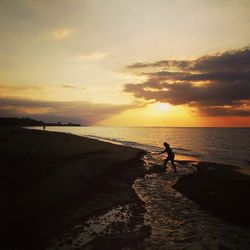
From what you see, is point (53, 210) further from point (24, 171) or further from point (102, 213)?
point (24, 171)

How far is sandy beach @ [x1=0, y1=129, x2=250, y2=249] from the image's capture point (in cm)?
719

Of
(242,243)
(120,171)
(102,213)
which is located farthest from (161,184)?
(242,243)

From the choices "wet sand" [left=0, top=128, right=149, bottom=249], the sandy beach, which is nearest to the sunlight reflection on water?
the sandy beach

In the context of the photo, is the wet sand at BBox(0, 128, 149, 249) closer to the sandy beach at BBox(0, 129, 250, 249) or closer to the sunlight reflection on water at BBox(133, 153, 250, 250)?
the sandy beach at BBox(0, 129, 250, 249)

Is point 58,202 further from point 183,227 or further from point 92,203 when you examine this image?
point 183,227

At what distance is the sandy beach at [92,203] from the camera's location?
7.19 metres

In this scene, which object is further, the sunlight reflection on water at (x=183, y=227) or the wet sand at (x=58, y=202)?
the sunlight reflection on water at (x=183, y=227)

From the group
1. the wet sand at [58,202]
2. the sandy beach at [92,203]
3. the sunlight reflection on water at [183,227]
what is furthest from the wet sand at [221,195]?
the wet sand at [58,202]

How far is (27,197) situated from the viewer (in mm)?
9812

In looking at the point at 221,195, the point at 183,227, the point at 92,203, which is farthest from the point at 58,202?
the point at 221,195

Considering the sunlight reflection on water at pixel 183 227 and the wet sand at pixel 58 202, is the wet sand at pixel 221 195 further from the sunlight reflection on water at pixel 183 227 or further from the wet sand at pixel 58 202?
the wet sand at pixel 58 202

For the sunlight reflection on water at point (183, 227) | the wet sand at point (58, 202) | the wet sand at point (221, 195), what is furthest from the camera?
the wet sand at point (221, 195)

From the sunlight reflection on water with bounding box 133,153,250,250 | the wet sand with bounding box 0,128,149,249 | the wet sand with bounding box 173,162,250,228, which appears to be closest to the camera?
the wet sand with bounding box 0,128,149,249

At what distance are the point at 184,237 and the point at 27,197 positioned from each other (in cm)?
651
